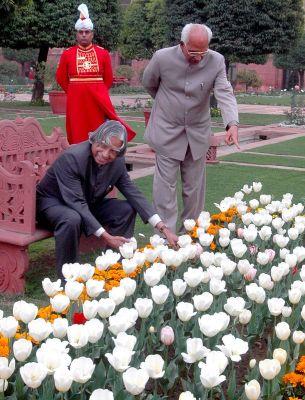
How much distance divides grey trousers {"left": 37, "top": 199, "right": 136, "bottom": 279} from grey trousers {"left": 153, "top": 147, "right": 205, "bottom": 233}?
634mm

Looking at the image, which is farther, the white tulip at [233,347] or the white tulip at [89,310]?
the white tulip at [89,310]

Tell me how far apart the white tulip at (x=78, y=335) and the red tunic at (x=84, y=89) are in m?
4.85

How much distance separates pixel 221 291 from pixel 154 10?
36.0 m

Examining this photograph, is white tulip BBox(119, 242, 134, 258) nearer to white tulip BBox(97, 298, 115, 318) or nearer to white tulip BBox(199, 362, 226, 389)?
white tulip BBox(97, 298, 115, 318)

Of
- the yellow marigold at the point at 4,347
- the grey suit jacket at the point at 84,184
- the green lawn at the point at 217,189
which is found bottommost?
the green lawn at the point at 217,189

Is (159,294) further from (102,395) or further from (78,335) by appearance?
(102,395)

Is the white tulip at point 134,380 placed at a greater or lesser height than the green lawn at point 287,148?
greater

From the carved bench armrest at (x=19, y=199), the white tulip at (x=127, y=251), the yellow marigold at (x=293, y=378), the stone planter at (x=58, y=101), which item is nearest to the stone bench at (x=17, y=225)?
the carved bench armrest at (x=19, y=199)

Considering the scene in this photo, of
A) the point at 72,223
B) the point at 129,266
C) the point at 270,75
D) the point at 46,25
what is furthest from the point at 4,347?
the point at 270,75

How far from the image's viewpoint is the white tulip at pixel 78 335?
8.51ft

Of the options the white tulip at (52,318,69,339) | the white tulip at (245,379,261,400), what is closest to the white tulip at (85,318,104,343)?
the white tulip at (52,318,69,339)

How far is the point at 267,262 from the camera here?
400 centimetres

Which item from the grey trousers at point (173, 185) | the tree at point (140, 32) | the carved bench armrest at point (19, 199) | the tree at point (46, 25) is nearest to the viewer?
the carved bench armrest at point (19, 199)

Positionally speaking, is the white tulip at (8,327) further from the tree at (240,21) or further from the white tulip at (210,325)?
the tree at (240,21)
